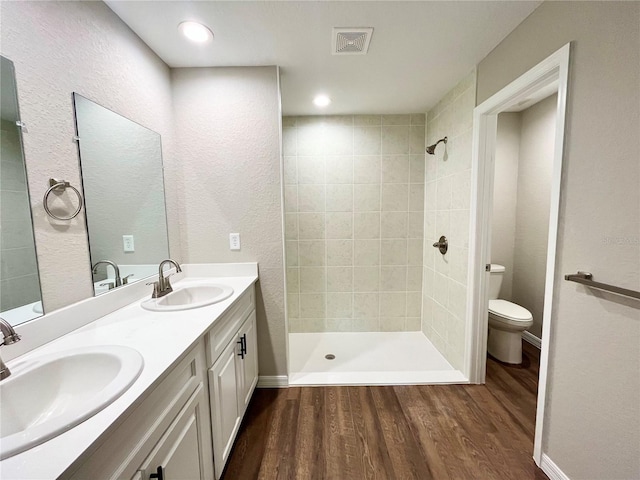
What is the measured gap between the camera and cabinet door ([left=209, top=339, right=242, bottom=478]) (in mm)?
1144

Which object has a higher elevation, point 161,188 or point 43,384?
point 161,188

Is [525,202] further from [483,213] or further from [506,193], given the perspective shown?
[483,213]

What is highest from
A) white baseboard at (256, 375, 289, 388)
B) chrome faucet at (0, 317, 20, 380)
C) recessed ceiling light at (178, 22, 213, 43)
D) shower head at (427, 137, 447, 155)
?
recessed ceiling light at (178, 22, 213, 43)

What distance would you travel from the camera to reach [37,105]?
937 mm

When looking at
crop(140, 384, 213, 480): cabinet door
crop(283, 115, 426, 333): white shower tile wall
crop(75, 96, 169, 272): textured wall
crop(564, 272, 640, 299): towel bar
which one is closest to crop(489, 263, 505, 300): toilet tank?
crop(283, 115, 426, 333): white shower tile wall

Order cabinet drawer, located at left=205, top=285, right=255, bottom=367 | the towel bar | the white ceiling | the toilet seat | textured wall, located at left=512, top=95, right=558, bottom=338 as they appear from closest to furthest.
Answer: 1. the towel bar
2. cabinet drawer, located at left=205, top=285, right=255, bottom=367
3. the white ceiling
4. the toilet seat
5. textured wall, located at left=512, top=95, right=558, bottom=338

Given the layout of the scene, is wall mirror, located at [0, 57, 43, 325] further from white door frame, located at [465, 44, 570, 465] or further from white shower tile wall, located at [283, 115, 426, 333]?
white door frame, located at [465, 44, 570, 465]

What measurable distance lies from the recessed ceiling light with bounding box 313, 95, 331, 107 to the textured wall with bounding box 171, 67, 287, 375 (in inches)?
22.5

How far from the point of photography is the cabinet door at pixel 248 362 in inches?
60.4

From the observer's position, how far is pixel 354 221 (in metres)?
2.70

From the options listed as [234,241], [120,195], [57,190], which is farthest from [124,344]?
[234,241]

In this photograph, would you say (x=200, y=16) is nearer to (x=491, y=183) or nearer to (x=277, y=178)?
(x=277, y=178)

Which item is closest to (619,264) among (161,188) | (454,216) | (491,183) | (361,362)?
(491,183)

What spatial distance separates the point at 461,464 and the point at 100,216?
7.24 feet
